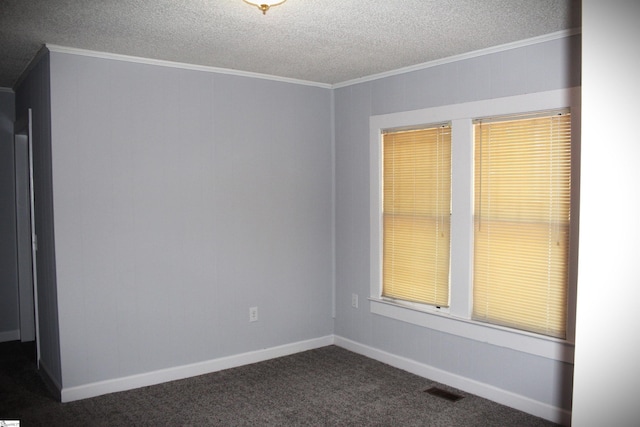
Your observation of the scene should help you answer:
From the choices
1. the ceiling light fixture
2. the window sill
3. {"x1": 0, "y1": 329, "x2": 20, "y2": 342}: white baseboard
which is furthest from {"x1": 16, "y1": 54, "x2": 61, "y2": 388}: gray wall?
the window sill

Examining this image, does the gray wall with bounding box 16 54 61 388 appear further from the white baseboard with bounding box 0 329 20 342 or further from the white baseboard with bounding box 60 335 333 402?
the white baseboard with bounding box 0 329 20 342

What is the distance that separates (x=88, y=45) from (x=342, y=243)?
2.54 m

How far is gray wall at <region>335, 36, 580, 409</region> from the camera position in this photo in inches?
124

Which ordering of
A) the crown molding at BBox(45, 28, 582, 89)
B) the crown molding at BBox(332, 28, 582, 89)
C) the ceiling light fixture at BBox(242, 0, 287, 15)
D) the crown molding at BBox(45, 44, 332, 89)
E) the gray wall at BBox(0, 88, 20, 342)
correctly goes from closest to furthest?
the ceiling light fixture at BBox(242, 0, 287, 15), the crown molding at BBox(332, 28, 582, 89), the crown molding at BBox(45, 28, 582, 89), the crown molding at BBox(45, 44, 332, 89), the gray wall at BBox(0, 88, 20, 342)

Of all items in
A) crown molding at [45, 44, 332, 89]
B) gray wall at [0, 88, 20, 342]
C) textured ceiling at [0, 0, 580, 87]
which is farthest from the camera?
gray wall at [0, 88, 20, 342]

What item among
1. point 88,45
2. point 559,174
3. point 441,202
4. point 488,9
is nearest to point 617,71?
point 488,9

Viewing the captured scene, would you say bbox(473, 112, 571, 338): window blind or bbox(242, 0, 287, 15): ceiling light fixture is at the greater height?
bbox(242, 0, 287, 15): ceiling light fixture

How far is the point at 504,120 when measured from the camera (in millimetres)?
3371

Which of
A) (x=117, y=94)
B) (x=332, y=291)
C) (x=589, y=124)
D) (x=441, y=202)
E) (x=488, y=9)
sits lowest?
(x=332, y=291)

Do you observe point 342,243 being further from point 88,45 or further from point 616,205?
point 616,205

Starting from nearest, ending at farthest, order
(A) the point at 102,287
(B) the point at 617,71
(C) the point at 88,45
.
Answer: (B) the point at 617,71, (C) the point at 88,45, (A) the point at 102,287

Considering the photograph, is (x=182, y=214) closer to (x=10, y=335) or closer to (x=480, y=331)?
(x=480, y=331)

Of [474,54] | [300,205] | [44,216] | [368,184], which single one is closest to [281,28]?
[474,54]

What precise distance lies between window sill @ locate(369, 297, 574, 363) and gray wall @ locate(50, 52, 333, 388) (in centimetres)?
79
